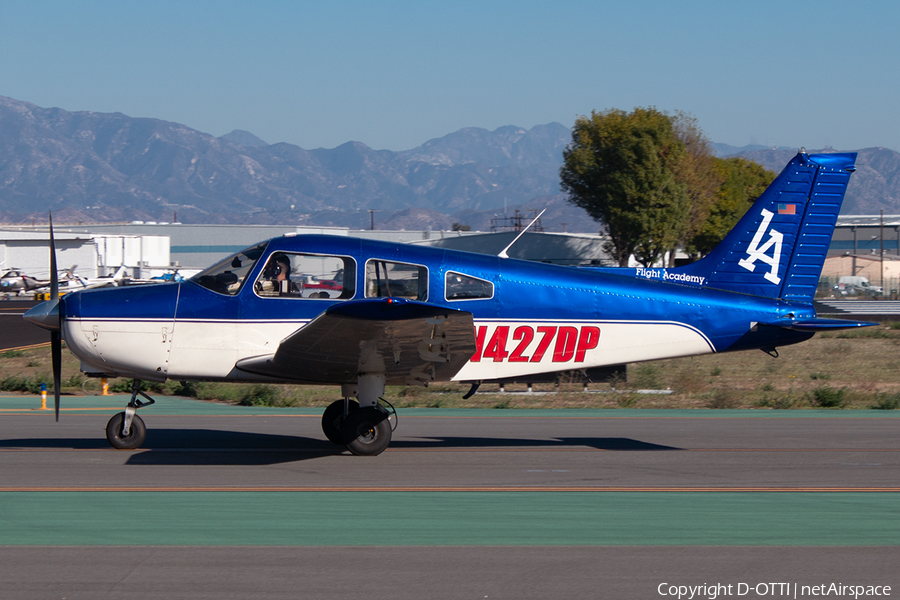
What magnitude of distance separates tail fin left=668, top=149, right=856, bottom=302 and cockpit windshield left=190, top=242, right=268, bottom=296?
5066mm

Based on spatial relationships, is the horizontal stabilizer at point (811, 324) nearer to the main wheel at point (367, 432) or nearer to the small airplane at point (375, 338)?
the small airplane at point (375, 338)

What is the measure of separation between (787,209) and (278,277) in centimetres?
623

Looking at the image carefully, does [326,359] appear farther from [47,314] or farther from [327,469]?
[47,314]

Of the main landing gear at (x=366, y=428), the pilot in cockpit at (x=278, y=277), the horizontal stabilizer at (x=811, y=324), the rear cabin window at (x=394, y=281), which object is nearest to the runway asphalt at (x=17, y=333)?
the pilot in cockpit at (x=278, y=277)

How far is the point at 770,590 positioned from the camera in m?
5.15

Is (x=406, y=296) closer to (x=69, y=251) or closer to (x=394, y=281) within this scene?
(x=394, y=281)

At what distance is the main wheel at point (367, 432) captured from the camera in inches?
365

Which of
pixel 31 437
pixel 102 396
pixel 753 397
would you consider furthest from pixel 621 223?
pixel 31 437

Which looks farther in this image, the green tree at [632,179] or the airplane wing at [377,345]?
the green tree at [632,179]

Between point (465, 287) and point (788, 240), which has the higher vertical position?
point (788, 240)

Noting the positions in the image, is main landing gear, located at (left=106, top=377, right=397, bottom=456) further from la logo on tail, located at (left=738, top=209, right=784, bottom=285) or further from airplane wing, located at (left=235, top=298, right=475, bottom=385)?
la logo on tail, located at (left=738, top=209, right=784, bottom=285)

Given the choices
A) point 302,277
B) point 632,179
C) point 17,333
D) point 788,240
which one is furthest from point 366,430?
point 632,179

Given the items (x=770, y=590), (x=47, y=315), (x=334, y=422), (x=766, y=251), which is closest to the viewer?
(x=770, y=590)

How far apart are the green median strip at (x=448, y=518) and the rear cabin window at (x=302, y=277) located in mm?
2326
